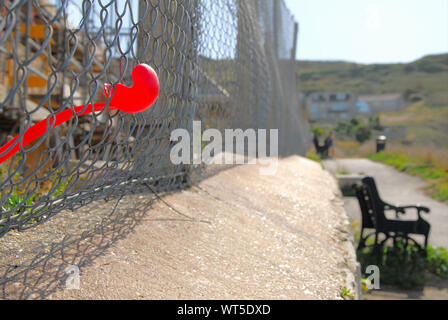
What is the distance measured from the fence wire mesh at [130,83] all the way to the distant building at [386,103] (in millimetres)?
96477

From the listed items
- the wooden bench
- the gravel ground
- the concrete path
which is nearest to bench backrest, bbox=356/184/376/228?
the wooden bench

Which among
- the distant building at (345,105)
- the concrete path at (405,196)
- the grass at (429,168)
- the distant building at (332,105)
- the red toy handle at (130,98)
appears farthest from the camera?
the distant building at (332,105)

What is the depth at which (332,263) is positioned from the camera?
7.15ft

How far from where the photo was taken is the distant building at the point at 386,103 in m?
94.2

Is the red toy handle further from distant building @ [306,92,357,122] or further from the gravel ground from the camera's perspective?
distant building @ [306,92,357,122]

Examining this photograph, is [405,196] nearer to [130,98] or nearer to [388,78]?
[130,98]

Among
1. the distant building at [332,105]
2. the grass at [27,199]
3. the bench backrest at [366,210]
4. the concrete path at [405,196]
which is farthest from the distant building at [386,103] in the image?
the grass at [27,199]

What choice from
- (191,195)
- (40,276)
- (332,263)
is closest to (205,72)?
(191,195)

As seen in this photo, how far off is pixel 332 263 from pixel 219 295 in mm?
955

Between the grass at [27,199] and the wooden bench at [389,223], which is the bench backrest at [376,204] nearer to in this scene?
the wooden bench at [389,223]

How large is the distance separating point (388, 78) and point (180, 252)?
398 feet

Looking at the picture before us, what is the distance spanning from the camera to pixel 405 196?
36.1ft
